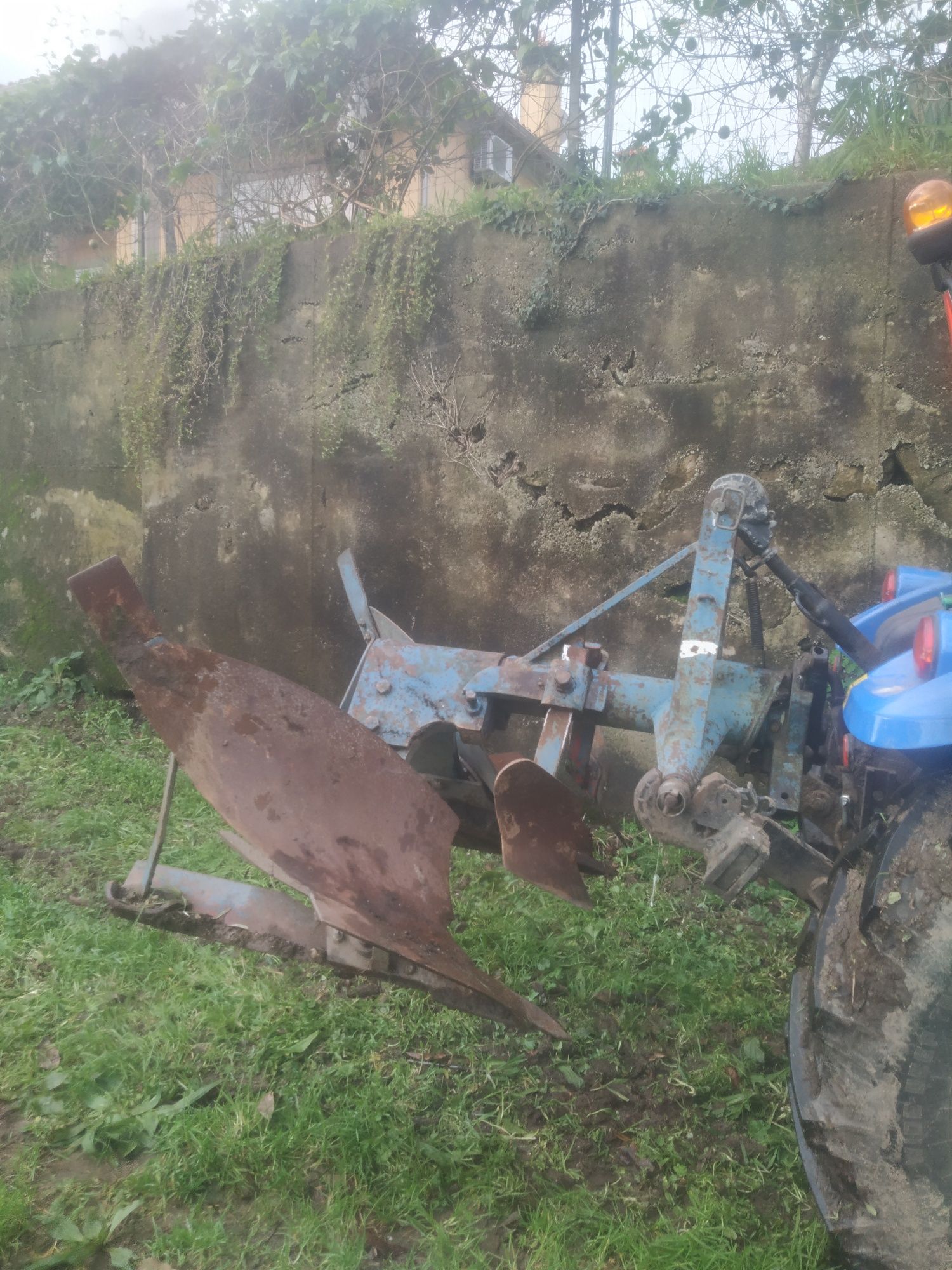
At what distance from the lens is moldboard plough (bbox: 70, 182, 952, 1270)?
1711mm

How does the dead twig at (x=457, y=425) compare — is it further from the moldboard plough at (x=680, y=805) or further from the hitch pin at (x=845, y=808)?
the hitch pin at (x=845, y=808)

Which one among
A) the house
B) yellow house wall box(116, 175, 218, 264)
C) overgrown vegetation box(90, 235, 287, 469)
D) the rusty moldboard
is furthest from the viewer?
yellow house wall box(116, 175, 218, 264)

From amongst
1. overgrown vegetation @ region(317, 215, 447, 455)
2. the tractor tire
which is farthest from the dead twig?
the tractor tire

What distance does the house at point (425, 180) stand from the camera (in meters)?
4.47

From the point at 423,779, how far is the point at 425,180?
3.85 meters

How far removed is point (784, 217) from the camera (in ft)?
12.0

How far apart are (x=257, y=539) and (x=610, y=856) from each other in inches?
92.5

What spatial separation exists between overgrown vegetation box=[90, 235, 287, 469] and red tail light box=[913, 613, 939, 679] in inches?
147

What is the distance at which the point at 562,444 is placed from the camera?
4082 mm

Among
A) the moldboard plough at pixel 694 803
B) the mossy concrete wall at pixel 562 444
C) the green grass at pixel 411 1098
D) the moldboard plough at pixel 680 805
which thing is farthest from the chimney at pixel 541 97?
the green grass at pixel 411 1098

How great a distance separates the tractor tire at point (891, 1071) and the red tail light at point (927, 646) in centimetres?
29

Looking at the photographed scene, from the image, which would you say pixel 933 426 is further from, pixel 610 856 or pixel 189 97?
pixel 189 97

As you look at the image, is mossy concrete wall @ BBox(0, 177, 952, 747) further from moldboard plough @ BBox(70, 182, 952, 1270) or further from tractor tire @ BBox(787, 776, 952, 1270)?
tractor tire @ BBox(787, 776, 952, 1270)

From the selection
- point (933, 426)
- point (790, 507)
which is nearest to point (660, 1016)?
point (790, 507)
